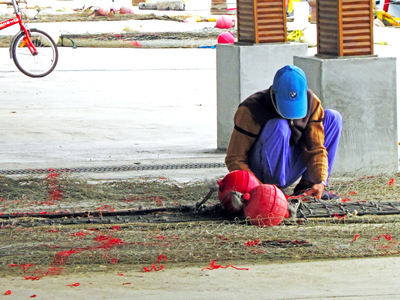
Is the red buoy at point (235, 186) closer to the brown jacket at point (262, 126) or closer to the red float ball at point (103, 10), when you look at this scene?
the brown jacket at point (262, 126)

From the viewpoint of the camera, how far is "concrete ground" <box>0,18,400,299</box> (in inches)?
118

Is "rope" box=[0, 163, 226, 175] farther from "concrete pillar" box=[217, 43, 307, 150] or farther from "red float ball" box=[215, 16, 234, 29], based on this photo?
"red float ball" box=[215, 16, 234, 29]

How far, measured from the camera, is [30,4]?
40125mm

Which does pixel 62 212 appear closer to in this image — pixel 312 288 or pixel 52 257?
pixel 52 257

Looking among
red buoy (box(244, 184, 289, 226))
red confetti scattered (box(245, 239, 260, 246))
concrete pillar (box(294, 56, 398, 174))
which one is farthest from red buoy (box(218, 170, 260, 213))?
concrete pillar (box(294, 56, 398, 174))

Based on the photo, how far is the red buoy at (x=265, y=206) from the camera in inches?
148

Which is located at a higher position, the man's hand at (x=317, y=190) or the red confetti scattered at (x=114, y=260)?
the man's hand at (x=317, y=190)

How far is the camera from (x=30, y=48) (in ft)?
34.7

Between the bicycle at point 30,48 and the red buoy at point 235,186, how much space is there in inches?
294

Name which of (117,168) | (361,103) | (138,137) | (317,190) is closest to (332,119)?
(317,190)

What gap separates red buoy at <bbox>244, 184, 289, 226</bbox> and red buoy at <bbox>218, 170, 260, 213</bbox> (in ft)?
0.29

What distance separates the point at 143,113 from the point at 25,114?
5.47ft

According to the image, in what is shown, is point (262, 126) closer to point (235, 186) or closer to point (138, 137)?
point (235, 186)

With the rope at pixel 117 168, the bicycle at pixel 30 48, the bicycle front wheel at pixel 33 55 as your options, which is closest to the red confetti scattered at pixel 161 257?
the rope at pixel 117 168
